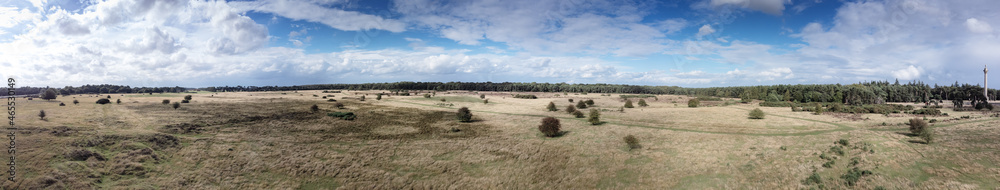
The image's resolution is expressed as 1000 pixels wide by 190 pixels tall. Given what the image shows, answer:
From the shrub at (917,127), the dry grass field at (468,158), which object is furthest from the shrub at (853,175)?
the shrub at (917,127)

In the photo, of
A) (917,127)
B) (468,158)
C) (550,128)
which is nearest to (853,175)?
(917,127)

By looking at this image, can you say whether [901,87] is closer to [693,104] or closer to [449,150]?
[693,104]

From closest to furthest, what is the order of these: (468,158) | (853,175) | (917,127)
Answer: (853,175) < (468,158) < (917,127)

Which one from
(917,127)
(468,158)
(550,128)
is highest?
(917,127)

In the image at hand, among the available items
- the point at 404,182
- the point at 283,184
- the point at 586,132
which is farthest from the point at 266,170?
the point at 586,132

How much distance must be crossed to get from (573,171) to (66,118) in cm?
4169

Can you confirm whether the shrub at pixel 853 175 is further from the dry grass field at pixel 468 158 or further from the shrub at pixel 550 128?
the shrub at pixel 550 128

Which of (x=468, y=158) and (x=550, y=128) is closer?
(x=468, y=158)

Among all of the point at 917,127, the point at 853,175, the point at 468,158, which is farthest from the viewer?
the point at 917,127

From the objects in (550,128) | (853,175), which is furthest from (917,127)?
(550,128)

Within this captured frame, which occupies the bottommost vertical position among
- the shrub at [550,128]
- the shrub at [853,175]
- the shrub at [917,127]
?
the shrub at [853,175]

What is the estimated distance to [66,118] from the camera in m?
28.5

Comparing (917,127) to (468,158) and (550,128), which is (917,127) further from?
(468,158)

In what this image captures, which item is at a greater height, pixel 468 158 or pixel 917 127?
pixel 917 127
